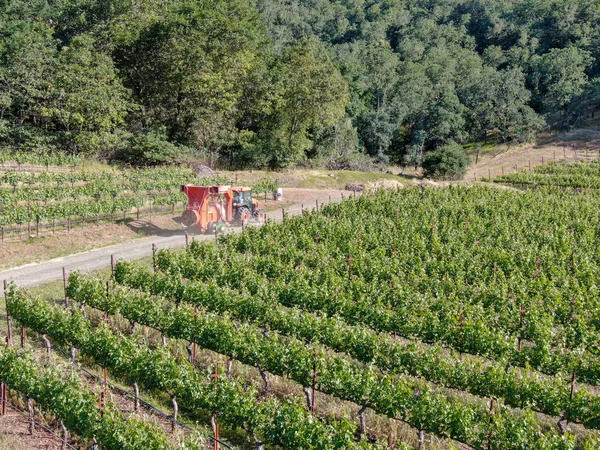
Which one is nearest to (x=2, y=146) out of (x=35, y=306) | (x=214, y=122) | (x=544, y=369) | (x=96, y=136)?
(x=96, y=136)

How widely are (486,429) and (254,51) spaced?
51.6 meters

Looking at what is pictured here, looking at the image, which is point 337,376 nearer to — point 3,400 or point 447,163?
point 3,400

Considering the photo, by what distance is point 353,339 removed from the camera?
14.5m

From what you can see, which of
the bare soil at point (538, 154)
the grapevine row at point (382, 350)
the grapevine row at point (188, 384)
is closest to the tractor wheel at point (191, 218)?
the grapevine row at point (382, 350)

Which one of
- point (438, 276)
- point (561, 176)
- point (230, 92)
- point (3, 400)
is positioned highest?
point (230, 92)

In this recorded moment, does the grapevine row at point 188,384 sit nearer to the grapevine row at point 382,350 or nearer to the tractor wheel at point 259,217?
the grapevine row at point 382,350

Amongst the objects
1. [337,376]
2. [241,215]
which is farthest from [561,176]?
[337,376]

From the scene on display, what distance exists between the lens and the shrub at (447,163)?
55.5 metres

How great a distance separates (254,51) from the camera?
5709 centimetres

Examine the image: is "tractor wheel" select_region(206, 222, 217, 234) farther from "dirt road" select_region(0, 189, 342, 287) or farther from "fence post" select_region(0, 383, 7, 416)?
"fence post" select_region(0, 383, 7, 416)

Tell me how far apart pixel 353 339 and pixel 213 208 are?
16984 mm

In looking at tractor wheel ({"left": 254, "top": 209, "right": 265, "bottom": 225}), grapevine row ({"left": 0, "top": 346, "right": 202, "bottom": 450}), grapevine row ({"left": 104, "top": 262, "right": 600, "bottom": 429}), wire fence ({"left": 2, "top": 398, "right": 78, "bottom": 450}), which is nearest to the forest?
tractor wheel ({"left": 254, "top": 209, "right": 265, "bottom": 225})

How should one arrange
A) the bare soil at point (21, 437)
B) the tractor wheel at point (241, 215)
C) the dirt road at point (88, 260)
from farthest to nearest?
1. the tractor wheel at point (241, 215)
2. the dirt road at point (88, 260)
3. the bare soil at point (21, 437)

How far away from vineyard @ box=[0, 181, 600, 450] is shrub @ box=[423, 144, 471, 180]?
29045 mm
